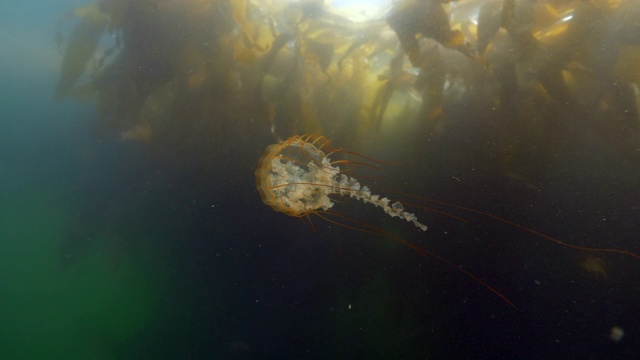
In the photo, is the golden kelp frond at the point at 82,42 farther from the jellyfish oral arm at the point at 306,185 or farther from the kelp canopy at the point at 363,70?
the jellyfish oral arm at the point at 306,185

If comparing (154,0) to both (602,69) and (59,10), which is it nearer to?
(59,10)

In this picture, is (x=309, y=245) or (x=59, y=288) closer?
(x=309, y=245)

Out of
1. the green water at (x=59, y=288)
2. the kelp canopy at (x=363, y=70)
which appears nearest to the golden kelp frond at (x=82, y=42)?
the kelp canopy at (x=363, y=70)

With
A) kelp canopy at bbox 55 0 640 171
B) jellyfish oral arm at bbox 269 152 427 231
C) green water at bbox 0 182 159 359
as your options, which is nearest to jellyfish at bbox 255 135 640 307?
jellyfish oral arm at bbox 269 152 427 231

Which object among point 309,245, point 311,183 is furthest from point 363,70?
point 309,245

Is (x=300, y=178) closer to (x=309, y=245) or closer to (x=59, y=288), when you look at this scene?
(x=309, y=245)

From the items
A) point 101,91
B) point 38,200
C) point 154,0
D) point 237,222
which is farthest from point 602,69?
point 38,200
